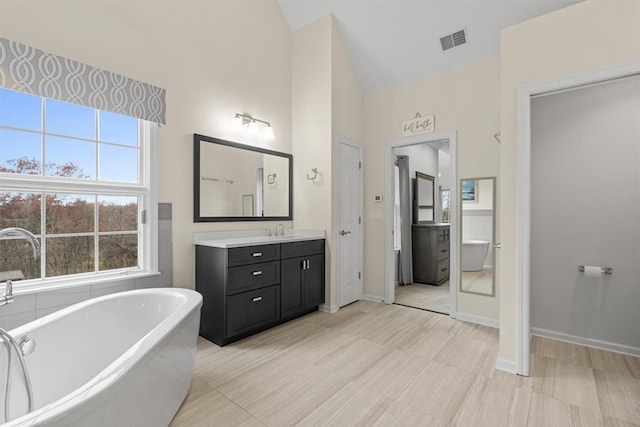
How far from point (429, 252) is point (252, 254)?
3.13 metres

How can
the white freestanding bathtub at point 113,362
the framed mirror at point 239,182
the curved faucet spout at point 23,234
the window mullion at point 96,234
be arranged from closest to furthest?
the white freestanding bathtub at point 113,362 < the curved faucet spout at point 23,234 < the window mullion at point 96,234 < the framed mirror at point 239,182

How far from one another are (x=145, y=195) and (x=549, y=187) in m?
3.74

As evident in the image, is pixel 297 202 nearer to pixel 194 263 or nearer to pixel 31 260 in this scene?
pixel 194 263

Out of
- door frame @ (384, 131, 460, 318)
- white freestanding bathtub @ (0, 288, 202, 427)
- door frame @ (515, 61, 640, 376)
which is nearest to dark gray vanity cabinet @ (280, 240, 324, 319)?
door frame @ (384, 131, 460, 318)

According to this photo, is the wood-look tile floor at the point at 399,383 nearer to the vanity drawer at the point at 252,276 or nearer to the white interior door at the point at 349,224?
the vanity drawer at the point at 252,276

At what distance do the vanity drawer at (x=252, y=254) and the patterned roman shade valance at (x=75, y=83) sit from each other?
132 centimetres

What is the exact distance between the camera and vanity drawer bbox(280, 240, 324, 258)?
316 cm

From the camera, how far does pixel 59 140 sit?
223cm

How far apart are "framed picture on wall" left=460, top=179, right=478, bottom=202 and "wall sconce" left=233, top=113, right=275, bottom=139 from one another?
7.41ft

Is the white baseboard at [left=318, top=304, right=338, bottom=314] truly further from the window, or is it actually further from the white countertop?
the window

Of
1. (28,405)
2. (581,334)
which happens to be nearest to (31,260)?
(28,405)

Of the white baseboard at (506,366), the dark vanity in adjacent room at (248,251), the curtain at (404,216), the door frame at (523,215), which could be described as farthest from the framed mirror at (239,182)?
the white baseboard at (506,366)

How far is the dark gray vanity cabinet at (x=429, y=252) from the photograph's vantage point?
15.8ft

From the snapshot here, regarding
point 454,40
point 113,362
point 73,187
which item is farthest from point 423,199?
point 113,362
